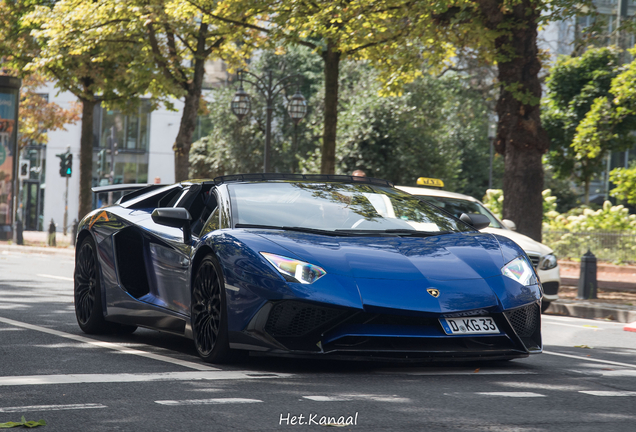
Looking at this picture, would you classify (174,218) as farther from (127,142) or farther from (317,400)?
(127,142)

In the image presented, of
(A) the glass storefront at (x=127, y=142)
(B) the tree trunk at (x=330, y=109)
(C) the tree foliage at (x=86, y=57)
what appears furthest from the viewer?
(A) the glass storefront at (x=127, y=142)

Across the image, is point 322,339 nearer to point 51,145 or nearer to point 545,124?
point 545,124

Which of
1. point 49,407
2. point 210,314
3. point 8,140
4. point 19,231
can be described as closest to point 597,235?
point 210,314

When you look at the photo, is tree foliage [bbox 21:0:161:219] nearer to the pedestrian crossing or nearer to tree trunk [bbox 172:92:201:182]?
tree trunk [bbox 172:92:201:182]

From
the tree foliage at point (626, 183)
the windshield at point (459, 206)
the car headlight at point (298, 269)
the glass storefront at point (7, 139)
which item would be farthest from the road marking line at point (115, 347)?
the glass storefront at point (7, 139)

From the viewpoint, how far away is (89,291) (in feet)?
24.9

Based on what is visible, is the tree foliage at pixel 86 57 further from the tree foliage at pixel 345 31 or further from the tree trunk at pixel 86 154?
the tree foliage at pixel 345 31

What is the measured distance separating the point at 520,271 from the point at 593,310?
704cm

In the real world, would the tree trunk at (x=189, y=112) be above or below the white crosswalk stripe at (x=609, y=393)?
above

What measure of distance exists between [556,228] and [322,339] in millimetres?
17834

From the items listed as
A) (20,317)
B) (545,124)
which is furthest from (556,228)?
(20,317)

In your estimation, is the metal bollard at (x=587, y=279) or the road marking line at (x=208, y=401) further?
the metal bollard at (x=587, y=279)

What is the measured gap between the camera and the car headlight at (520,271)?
552 cm

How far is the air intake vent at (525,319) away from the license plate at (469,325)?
5.3 inches
